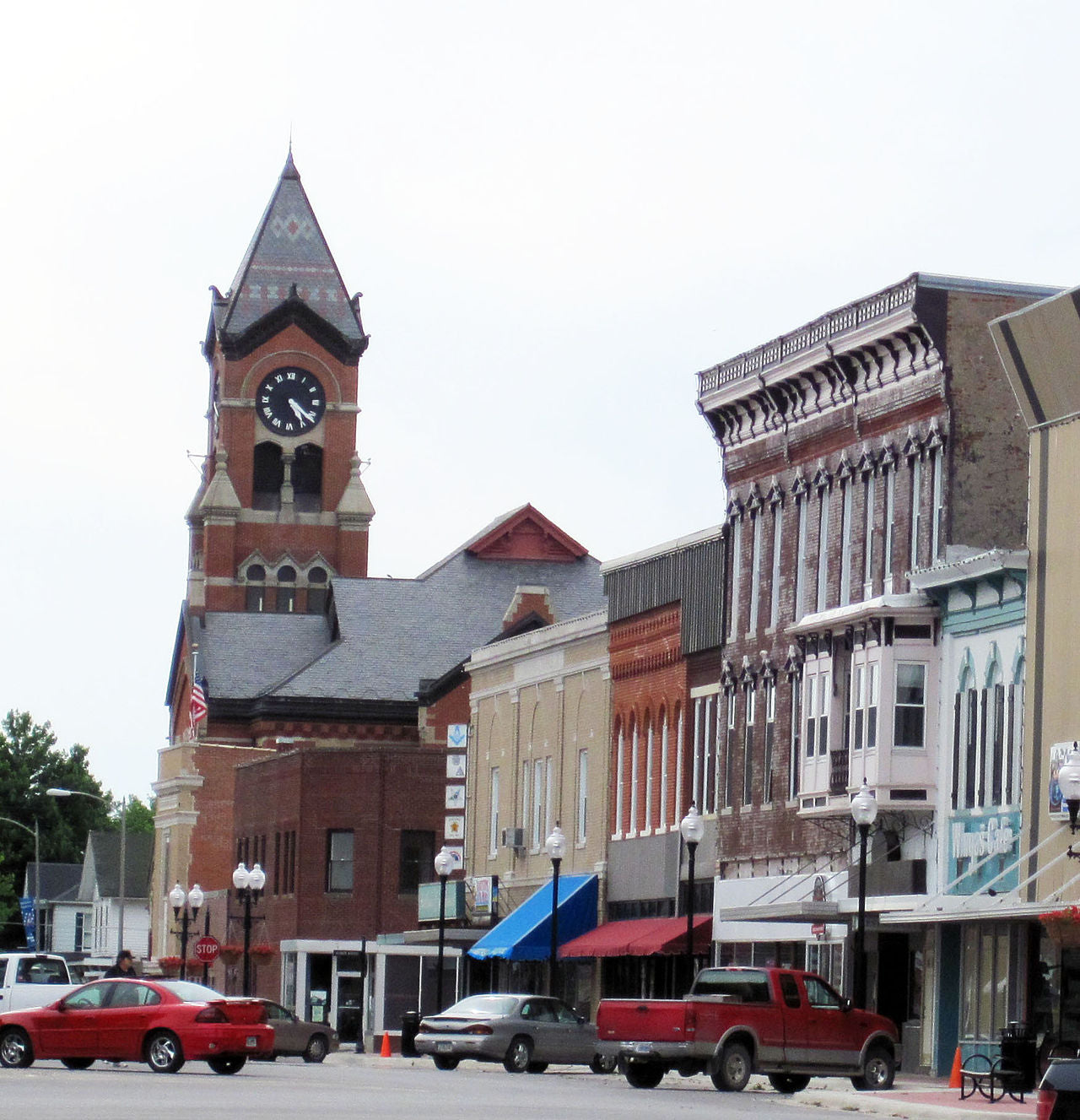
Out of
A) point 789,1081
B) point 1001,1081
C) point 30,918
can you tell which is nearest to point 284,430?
point 30,918

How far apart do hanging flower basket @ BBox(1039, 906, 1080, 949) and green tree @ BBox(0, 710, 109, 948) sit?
12096cm

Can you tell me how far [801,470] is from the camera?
5116 cm

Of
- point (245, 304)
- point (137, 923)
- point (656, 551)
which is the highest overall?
point (245, 304)

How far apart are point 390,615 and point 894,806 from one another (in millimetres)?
50013

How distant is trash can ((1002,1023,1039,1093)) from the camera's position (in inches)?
1298

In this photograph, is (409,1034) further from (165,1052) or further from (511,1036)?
(165,1052)

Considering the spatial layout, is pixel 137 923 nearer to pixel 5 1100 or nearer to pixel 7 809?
pixel 7 809

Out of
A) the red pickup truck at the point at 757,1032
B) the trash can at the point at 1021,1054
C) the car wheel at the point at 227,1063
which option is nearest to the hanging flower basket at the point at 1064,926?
the trash can at the point at 1021,1054

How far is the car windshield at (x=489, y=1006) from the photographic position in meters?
43.1

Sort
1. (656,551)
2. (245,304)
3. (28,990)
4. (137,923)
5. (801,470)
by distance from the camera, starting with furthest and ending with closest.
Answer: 1. (137,923)
2. (245,304)
3. (656,551)
4. (801,470)
5. (28,990)

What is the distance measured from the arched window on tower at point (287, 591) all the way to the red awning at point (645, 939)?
2084 inches

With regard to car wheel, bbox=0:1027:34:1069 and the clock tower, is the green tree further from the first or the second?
car wheel, bbox=0:1027:34:1069

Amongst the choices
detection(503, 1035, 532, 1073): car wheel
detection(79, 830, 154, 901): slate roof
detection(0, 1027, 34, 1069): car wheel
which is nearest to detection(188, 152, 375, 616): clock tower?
detection(79, 830, 154, 901): slate roof

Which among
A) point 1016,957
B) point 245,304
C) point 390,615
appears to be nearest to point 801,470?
point 1016,957
